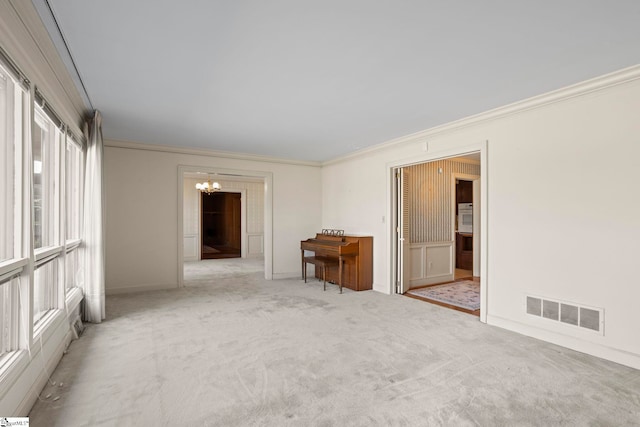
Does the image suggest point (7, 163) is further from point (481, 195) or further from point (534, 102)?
point (534, 102)

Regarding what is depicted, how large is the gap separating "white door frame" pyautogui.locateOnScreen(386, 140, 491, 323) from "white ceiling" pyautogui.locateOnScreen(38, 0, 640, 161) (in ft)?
1.40

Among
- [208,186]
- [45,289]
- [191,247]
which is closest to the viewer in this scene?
[45,289]

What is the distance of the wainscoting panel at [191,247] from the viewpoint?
927cm

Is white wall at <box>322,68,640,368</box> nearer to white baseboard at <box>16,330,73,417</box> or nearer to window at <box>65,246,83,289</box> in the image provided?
white baseboard at <box>16,330,73,417</box>

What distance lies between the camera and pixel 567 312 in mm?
3041

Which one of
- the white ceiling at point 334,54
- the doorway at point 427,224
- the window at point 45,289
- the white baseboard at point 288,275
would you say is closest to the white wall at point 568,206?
the white ceiling at point 334,54

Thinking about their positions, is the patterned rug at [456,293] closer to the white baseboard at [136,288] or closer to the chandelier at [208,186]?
the white baseboard at [136,288]

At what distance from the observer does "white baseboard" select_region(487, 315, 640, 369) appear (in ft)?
8.72

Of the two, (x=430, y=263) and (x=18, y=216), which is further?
(x=430, y=263)

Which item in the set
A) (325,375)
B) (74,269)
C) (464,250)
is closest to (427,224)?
(464,250)

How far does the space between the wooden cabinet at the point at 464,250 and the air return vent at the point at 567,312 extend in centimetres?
448

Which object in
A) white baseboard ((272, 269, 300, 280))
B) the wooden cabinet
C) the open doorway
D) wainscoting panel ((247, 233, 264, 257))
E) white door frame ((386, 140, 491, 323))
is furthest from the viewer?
wainscoting panel ((247, 233, 264, 257))

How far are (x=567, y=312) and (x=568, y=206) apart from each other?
992mm

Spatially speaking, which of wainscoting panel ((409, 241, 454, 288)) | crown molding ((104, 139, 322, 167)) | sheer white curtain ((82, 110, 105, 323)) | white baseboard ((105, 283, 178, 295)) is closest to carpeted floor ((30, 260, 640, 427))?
sheer white curtain ((82, 110, 105, 323))
